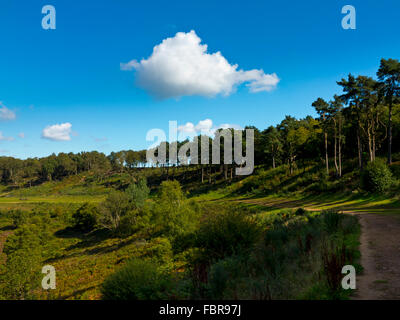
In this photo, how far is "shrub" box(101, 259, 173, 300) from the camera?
859 centimetres

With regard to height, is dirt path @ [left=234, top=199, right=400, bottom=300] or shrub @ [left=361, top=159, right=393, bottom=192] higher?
shrub @ [left=361, top=159, right=393, bottom=192]

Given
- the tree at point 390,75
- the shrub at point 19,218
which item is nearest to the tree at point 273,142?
the tree at point 390,75

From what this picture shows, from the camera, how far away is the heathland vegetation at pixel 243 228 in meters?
9.19

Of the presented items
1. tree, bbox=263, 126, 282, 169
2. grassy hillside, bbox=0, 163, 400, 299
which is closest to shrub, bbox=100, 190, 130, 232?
grassy hillside, bbox=0, 163, 400, 299

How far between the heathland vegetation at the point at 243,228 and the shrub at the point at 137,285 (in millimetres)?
41

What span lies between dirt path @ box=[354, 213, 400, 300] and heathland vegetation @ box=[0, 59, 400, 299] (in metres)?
0.58

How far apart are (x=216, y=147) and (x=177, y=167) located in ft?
165

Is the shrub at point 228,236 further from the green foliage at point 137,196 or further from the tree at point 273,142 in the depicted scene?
the tree at point 273,142

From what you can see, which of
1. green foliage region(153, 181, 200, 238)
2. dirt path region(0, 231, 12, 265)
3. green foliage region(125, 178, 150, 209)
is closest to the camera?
green foliage region(153, 181, 200, 238)

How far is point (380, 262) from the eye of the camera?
374 inches

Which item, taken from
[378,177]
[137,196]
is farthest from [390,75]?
[137,196]

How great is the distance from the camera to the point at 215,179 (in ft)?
273

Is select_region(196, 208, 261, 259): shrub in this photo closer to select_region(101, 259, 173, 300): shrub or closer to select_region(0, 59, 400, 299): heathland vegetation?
select_region(0, 59, 400, 299): heathland vegetation
